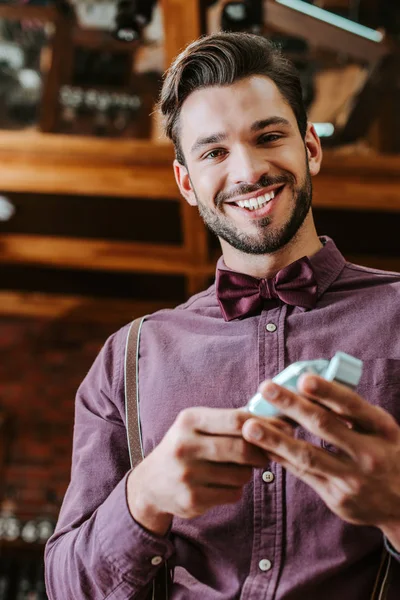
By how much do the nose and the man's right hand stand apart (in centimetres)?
49

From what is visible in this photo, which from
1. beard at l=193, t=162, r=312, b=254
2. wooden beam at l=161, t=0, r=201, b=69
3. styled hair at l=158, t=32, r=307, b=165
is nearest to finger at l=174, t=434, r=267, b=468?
beard at l=193, t=162, r=312, b=254

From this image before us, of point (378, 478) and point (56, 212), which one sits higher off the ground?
point (378, 478)

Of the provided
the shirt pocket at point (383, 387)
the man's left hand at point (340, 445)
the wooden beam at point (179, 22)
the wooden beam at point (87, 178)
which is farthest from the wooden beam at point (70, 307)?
the man's left hand at point (340, 445)

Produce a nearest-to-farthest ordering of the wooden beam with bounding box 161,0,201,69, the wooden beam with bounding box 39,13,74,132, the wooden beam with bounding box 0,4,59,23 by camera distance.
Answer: the wooden beam with bounding box 161,0,201,69 → the wooden beam with bounding box 0,4,59,23 → the wooden beam with bounding box 39,13,74,132

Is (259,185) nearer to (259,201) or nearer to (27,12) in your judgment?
(259,201)

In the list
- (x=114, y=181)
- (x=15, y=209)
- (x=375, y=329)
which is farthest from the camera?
(x=15, y=209)

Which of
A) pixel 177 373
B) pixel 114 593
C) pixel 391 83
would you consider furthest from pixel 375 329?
pixel 391 83

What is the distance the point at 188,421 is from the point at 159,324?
460mm

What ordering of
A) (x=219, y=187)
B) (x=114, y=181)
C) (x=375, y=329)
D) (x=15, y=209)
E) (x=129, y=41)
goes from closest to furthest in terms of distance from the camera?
(x=375, y=329), (x=219, y=187), (x=129, y=41), (x=114, y=181), (x=15, y=209)

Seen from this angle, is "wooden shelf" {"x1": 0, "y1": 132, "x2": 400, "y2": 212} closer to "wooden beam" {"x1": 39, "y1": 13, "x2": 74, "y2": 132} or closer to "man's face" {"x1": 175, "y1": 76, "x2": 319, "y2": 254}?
"wooden beam" {"x1": 39, "y1": 13, "x2": 74, "y2": 132}

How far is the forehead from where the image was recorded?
48.4 inches

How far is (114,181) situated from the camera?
407cm

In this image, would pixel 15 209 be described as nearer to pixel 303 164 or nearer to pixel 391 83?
pixel 391 83

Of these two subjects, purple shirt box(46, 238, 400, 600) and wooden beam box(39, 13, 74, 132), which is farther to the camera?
wooden beam box(39, 13, 74, 132)
